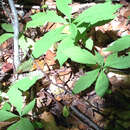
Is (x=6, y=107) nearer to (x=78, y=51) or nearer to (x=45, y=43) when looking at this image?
(x=45, y=43)

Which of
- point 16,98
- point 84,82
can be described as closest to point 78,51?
point 84,82

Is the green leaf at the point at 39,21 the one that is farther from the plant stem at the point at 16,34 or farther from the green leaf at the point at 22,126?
the green leaf at the point at 22,126

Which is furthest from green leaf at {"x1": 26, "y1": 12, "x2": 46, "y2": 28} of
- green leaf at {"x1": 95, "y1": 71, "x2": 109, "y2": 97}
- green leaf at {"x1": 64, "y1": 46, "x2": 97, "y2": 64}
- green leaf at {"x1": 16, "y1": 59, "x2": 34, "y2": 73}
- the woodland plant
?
green leaf at {"x1": 95, "y1": 71, "x2": 109, "y2": 97}

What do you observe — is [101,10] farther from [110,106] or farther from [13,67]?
[13,67]

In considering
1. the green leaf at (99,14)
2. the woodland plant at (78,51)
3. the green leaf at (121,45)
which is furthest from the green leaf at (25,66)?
the green leaf at (121,45)

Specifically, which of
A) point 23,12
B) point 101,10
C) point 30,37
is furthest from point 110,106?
point 23,12

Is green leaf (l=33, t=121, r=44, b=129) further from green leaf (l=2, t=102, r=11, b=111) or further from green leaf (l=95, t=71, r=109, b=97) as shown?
green leaf (l=95, t=71, r=109, b=97)
